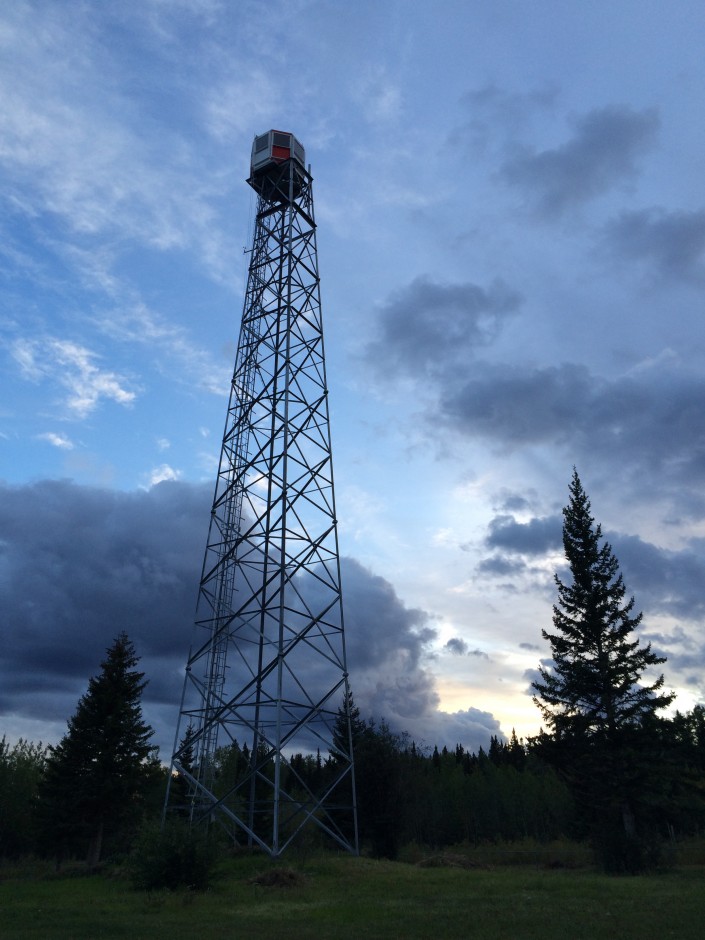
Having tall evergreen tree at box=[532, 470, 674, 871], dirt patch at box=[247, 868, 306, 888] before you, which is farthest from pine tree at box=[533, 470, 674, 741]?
dirt patch at box=[247, 868, 306, 888]

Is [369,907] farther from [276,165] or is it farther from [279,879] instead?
[276,165]

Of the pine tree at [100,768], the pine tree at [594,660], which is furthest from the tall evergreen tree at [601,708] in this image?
the pine tree at [100,768]

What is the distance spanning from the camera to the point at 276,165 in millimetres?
27016

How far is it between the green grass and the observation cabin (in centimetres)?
2308

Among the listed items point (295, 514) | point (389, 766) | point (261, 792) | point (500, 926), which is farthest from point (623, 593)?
point (261, 792)

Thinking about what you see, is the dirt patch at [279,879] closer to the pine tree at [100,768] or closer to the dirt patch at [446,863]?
the dirt patch at [446,863]

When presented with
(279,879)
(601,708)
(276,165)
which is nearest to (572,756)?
(601,708)

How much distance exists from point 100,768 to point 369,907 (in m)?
18.7

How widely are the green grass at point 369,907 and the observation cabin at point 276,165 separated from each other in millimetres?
23081

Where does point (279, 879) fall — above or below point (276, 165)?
below

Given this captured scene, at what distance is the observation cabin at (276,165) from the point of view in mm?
26938

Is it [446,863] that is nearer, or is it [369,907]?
[369,907]

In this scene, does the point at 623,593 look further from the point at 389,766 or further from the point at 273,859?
the point at 273,859

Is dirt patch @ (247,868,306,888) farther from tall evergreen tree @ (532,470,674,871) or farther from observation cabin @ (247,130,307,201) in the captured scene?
observation cabin @ (247,130,307,201)
